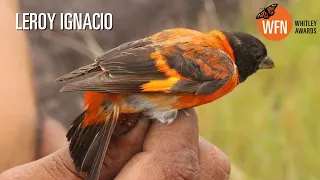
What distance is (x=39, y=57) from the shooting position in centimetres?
188

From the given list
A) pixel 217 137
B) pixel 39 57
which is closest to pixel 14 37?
pixel 39 57

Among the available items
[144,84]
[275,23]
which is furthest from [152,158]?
[275,23]

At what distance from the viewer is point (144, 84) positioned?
1172 millimetres

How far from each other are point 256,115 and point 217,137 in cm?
15

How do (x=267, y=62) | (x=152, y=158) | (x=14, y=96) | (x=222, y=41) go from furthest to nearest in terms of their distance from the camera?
(x=14, y=96) < (x=267, y=62) < (x=222, y=41) < (x=152, y=158)

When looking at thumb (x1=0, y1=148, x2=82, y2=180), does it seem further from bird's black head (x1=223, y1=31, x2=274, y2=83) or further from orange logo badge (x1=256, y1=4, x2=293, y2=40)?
A: orange logo badge (x1=256, y1=4, x2=293, y2=40)

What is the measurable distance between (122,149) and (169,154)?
0.36 feet

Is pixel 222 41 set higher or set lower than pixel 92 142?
higher

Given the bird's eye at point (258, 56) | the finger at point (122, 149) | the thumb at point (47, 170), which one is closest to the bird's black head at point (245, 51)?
the bird's eye at point (258, 56)

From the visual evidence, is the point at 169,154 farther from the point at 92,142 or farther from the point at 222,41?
the point at 222,41

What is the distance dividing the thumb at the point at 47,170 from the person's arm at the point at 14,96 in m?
0.64

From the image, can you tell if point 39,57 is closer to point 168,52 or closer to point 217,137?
point 217,137

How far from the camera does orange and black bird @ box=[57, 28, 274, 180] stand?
1.14 metres

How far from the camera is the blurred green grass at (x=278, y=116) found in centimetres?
186
